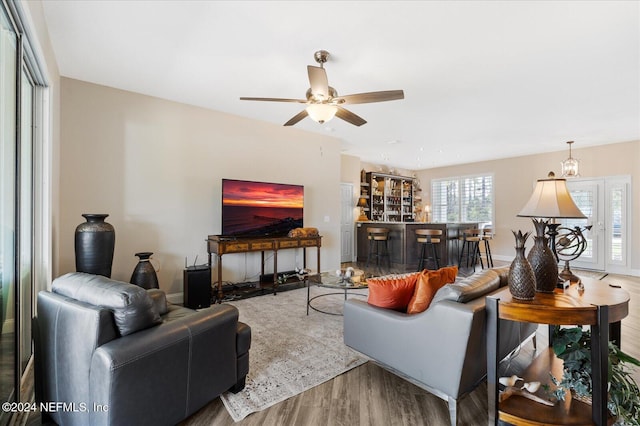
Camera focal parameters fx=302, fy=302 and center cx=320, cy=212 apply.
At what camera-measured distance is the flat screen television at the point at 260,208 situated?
177 inches

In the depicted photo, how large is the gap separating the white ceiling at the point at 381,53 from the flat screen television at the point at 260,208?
1154 millimetres

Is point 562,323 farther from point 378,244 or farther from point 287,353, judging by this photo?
point 378,244

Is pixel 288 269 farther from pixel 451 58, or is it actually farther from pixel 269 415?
pixel 451 58

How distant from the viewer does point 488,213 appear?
828 cm

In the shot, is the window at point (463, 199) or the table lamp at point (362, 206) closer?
the table lamp at point (362, 206)

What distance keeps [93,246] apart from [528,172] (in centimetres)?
876

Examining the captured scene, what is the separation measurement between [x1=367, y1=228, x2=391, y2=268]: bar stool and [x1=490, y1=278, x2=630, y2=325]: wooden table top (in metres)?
4.83

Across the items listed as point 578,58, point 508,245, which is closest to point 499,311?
point 578,58

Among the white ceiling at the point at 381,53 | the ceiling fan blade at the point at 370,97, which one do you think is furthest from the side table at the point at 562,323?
the white ceiling at the point at 381,53

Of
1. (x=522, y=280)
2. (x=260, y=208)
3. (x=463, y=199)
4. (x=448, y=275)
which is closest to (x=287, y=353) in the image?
(x=448, y=275)

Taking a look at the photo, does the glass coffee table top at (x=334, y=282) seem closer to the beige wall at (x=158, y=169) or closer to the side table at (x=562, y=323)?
the side table at (x=562, y=323)

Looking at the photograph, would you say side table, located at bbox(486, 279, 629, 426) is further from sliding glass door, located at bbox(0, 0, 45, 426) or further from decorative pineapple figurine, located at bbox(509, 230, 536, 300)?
sliding glass door, located at bbox(0, 0, 45, 426)

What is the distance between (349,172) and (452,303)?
624 cm

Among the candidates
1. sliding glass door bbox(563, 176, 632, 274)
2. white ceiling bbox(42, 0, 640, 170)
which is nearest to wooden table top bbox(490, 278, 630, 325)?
white ceiling bbox(42, 0, 640, 170)
